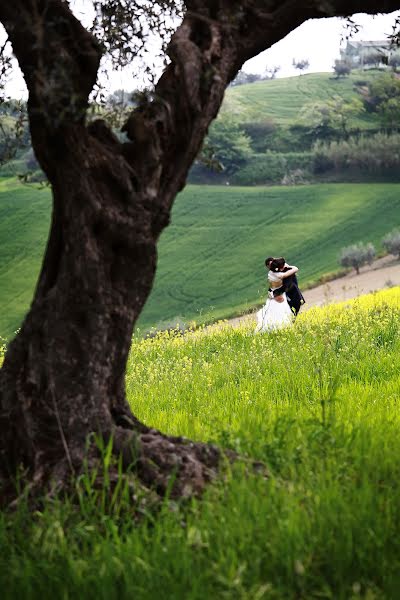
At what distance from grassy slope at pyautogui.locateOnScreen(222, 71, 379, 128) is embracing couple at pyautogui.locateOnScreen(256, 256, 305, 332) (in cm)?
7246

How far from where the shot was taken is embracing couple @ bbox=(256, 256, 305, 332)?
755 inches

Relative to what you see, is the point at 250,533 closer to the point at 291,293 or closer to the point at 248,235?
the point at 291,293

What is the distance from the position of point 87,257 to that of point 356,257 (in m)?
45.3

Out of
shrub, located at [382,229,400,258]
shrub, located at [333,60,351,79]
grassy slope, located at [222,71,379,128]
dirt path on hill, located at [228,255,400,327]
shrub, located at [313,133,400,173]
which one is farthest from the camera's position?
shrub, located at [333,60,351,79]

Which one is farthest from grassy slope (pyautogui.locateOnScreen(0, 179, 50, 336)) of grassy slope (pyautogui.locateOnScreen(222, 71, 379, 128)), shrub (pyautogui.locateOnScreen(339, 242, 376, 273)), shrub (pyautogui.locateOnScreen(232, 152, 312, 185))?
grassy slope (pyautogui.locateOnScreen(222, 71, 379, 128))

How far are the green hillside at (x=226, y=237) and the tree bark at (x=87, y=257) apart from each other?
138 feet

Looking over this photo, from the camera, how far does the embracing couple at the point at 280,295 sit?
19172 millimetres

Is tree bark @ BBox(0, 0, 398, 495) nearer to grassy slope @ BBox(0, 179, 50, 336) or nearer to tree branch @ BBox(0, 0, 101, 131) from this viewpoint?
tree branch @ BBox(0, 0, 101, 131)

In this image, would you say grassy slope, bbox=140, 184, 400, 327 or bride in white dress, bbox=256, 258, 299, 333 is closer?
bride in white dress, bbox=256, 258, 299, 333

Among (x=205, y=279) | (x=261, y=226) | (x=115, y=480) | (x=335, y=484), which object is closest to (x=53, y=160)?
(x=115, y=480)

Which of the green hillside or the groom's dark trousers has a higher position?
the groom's dark trousers

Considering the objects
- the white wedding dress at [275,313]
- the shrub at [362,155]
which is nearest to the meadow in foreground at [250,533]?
the white wedding dress at [275,313]

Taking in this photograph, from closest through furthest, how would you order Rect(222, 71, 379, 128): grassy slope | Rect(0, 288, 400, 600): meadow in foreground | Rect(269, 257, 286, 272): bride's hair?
Rect(0, 288, 400, 600): meadow in foreground → Rect(269, 257, 286, 272): bride's hair → Rect(222, 71, 379, 128): grassy slope

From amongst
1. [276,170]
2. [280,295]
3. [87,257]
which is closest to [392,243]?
[276,170]
